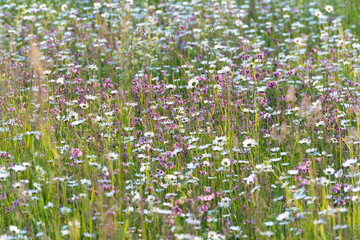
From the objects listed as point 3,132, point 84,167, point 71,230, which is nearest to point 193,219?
point 71,230

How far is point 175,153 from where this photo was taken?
153 inches

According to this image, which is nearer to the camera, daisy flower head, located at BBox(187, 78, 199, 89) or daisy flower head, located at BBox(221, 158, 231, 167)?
daisy flower head, located at BBox(221, 158, 231, 167)

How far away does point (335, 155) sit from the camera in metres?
4.31

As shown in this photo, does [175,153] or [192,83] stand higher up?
[192,83]

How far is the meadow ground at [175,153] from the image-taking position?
3170 mm

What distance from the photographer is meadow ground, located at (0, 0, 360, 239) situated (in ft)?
10.4

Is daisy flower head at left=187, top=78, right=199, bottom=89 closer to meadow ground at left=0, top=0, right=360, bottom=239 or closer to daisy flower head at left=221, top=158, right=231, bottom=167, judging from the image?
meadow ground at left=0, top=0, right=360, bottom=239

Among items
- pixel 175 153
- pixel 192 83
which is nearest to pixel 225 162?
pixel 175 153

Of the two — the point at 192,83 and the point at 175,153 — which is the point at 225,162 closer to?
the point at 175,153

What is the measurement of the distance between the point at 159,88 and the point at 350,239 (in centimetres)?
293

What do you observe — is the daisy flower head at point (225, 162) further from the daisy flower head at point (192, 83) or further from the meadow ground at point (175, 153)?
the daisy flower head at point (192, 83)

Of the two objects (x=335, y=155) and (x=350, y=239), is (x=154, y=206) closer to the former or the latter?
(x=350, y=239)

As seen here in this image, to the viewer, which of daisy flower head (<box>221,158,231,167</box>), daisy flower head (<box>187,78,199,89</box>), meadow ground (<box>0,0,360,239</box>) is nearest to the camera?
meadow ground (<box>0,0,360,239</box>)

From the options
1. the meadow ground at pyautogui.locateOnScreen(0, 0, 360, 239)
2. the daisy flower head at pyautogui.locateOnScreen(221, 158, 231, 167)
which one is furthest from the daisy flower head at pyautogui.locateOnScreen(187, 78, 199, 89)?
the daisy flower head at pyautogui.locateOnScreen(221, 158, 231, 167)
